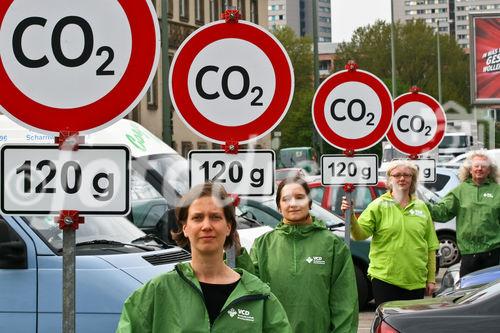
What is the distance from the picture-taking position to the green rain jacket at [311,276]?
21.4ft

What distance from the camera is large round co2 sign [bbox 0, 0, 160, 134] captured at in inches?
194

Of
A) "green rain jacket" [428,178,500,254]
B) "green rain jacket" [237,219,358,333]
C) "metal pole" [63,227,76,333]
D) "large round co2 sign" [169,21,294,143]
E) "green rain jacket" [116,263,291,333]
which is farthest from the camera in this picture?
"green rain jacket" [428,178,500,254]

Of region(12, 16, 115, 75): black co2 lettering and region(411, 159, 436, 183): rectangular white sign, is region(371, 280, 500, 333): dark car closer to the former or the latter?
region(12, 16, 115, 75): black co2 lettering

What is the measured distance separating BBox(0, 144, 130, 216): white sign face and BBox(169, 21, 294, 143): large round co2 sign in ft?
5.71

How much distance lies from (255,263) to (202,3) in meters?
48.8

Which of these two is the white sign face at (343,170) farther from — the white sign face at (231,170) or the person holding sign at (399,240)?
the white sign face at (231,170)

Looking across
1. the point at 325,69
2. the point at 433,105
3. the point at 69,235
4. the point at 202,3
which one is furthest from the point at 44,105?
the point at 325,69

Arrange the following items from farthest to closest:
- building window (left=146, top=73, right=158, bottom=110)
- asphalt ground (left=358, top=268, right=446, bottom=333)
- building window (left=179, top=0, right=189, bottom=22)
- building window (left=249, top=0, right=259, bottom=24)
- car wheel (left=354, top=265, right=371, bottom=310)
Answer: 1. building window (left=249, top=0, right=259, bottom=24)
2. building window (left=179, top=0, right=189, bottom=22)
3. building window (left=146, top=73, right=158, bottom=110)
4. car wheel (left=354, top=265, right=371, bottom=310)
5. asphalt ground (left=358, top=268, right=446, bottom=333)

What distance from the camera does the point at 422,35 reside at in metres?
104

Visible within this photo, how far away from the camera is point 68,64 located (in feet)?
16.1

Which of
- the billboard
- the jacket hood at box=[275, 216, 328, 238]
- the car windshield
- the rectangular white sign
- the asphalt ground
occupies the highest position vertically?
the billboard

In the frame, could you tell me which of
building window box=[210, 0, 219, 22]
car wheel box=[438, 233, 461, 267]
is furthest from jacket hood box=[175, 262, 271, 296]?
building window box=[210, 0, 219, 22]

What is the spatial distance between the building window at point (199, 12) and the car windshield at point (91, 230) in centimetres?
4588

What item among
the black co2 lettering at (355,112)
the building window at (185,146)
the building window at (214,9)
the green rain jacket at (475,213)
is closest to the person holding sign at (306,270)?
the black co2 lettering at (355,112)
